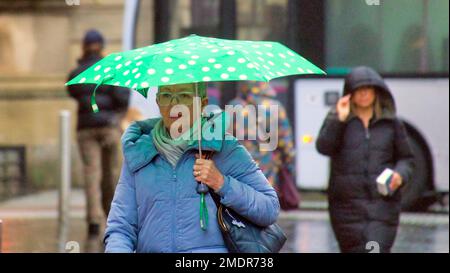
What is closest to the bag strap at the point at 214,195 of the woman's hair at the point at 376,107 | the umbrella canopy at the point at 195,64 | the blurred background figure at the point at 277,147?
the umbrella canopy at the point at 195,64

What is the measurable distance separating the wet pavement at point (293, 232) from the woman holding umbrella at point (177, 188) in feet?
17.2

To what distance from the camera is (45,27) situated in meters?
14.0

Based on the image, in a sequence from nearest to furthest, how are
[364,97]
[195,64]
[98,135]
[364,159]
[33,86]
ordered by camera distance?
[195,64] → [364,159] → [364,97] → [98,135] → [33,86]

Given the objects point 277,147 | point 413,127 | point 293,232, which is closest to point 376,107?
point 277,147

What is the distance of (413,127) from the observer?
11172 millimetres

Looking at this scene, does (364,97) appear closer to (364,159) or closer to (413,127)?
(364,159)

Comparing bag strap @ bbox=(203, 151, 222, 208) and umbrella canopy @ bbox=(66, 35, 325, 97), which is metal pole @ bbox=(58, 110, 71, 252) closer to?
umbrella canopy @ bbox=(66, 35, 325, 97)

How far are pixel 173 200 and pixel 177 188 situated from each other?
0.05 metres

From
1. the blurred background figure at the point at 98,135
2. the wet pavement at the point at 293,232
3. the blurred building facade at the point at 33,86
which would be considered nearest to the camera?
the wet pavement at the point at 293,232

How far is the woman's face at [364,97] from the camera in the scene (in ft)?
23.7

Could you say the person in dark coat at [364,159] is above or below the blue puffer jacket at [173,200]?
below

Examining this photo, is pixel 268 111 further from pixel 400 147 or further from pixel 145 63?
pixel 145 63

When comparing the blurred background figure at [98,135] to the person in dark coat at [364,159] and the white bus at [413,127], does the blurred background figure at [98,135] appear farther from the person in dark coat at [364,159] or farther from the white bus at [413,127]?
the person in dark coat at [364,159]
